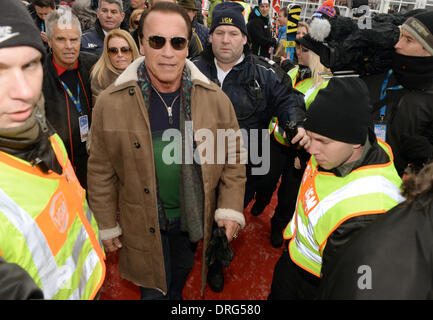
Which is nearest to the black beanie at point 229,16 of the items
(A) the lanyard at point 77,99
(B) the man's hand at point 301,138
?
(B) the man's hand at point 301,138

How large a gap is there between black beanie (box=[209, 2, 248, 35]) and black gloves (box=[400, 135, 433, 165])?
1761 mm

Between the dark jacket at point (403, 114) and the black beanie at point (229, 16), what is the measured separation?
4.53ft

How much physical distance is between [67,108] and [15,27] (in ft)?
6.64

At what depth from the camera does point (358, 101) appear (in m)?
1.56

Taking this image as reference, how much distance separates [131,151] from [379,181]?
1.37 meters

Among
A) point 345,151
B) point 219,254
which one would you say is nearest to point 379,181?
point 345,151

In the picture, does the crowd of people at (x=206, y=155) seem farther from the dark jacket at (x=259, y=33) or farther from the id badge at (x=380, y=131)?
the dark jacket at (x=259, y=33)

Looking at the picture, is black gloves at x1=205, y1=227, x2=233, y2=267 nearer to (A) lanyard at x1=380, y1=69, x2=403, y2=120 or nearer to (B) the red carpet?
(B) the red carpet

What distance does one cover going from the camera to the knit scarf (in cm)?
183

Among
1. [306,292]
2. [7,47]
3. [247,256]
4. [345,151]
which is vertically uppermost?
[7,47]

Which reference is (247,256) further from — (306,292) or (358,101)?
(358,101)

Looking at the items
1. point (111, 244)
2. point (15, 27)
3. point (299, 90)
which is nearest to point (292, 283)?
point (111, 244)
